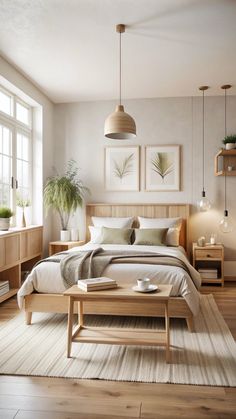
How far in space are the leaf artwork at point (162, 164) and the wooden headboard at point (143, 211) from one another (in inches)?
20.1

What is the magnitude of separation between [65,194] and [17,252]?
47.5 inches

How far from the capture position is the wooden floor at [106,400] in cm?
199

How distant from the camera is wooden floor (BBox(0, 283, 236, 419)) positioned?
1.99 meters

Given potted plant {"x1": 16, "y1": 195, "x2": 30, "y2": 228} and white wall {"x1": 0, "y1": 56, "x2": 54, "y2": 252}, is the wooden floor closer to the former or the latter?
potted plant {"x1": 16, "y1": 195, "x2": 30, "y2": 228}

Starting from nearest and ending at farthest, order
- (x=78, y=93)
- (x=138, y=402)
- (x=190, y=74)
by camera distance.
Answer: (x=138, y=402)
(x=190, y=74)
(x=78, y=93)

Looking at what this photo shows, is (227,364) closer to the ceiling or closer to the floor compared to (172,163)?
closer to the floor

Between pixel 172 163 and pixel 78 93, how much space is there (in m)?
1.80

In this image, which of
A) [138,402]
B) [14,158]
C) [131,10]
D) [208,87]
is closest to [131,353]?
[138,402]

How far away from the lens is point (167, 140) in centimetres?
564

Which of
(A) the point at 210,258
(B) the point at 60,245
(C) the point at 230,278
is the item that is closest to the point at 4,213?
(B) the point at 60,245

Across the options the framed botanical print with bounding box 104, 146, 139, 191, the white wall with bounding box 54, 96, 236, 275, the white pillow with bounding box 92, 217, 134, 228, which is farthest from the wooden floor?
the framed botanical print with bounding box 104, 146, 139, 191

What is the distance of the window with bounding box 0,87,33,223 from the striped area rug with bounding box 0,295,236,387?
198 centimetres

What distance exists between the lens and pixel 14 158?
194 inches

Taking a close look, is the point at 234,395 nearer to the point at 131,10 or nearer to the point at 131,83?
the point at 131,10
